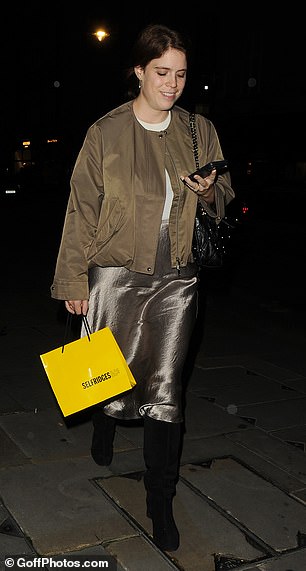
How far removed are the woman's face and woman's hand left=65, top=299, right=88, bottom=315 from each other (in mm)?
870

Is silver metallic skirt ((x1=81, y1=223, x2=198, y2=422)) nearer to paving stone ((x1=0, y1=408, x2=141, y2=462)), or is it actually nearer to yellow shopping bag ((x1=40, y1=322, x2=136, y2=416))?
yellow shopping bag ((x1=40, y1=322, x2=136, y2=416))

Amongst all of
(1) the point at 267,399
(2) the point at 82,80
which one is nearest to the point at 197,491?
(1) the point at 267,399

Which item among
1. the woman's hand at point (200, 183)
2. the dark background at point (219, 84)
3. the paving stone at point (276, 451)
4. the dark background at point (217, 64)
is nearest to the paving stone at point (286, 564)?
the paving stone at point (276, 451)

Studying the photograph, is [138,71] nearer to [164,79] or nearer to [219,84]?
[164,79]

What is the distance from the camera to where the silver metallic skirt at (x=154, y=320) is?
311 cm

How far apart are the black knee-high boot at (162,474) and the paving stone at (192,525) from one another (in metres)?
0.10

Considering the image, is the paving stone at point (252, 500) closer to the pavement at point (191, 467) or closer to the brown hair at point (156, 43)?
the pavement at point (191, 467)

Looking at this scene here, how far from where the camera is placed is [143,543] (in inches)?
121

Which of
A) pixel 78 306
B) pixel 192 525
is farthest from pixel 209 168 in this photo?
pixel 192 525

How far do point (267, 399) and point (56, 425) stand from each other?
1571 mm

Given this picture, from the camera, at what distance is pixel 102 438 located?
12.4 feet

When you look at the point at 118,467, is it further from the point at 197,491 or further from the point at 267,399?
the point at 267,399

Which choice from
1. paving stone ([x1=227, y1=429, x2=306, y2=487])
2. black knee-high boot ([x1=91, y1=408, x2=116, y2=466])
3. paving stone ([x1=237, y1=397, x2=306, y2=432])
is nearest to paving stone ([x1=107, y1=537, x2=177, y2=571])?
black knee-high boot ([x1=91, y1=408, x2=116, y2=466])

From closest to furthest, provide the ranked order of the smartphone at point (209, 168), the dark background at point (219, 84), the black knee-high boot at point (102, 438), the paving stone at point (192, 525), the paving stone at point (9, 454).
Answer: the smartphone at point (209, 168)
the paving stone at point (192, 525)
the black knee-high boot at point (102, 438)
the paving stone at point (9, 454)
the dark background at point (219, 84)
